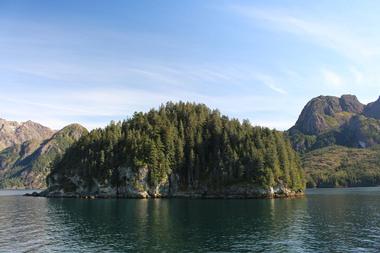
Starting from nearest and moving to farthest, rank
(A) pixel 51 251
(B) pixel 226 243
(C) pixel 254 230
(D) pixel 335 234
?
1. (A) pixel 51 251
2. (B) pixel 226 243
3. (D) pixel 335 234
4. (C) pixel 254 230

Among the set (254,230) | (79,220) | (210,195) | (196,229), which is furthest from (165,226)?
(210,195)

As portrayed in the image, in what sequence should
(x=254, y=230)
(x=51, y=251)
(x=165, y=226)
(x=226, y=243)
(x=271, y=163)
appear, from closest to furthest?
(x=51, y=251) < (x=226, y=243) < (x=254, y=230) < (x=165, y=226) < (x=271, y=163)

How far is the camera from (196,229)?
80.9 meters

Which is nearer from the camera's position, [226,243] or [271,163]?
[226,243]

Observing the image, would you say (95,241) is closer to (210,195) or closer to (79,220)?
(79,220)

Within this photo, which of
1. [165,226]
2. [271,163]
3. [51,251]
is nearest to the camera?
[51,251]

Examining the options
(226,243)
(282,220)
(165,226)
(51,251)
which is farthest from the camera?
(282,220)

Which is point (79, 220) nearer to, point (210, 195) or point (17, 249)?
point (17, 249)

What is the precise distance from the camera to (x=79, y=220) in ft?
327

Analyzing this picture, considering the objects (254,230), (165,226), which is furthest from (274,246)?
(165,226)

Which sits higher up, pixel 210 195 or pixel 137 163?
pixel 137 163

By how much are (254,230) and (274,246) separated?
55.0 ft

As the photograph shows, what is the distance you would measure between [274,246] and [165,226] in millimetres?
29038

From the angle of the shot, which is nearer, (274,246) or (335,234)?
(274,246)
